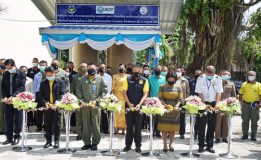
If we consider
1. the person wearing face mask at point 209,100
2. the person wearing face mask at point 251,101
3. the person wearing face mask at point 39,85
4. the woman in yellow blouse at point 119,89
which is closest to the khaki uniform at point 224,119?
the person wearing face mask at point 251,101

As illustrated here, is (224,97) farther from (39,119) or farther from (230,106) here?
(39,119)

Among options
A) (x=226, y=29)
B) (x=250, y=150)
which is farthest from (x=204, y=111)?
(x=226, y=29)

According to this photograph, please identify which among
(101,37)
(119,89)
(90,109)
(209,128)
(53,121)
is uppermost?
(101,37)

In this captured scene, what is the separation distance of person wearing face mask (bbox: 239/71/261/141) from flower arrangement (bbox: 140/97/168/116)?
3.56m

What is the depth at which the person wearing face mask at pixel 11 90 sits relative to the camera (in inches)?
353

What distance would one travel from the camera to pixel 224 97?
9797mm

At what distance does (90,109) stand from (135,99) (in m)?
1.05

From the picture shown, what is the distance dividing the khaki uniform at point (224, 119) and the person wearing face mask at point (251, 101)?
2.69 ft

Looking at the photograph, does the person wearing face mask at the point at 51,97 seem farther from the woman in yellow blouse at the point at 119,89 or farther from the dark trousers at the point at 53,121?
the woman in yellow blouse at the point at 119,89

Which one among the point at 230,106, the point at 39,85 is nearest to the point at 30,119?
the point at 39,85

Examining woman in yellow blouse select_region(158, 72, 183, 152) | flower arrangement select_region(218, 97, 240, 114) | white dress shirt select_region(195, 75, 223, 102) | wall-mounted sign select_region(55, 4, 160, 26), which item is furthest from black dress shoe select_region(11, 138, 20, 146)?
wall-mounted sign select_region(55, 4, 160, 26)

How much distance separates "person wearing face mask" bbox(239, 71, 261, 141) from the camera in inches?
409

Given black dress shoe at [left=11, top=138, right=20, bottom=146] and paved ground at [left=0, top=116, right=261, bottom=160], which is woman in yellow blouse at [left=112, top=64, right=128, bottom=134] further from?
black dress shoe at [left=11, top=138, right=20, bottom=146]

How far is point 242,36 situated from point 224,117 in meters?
8.89
